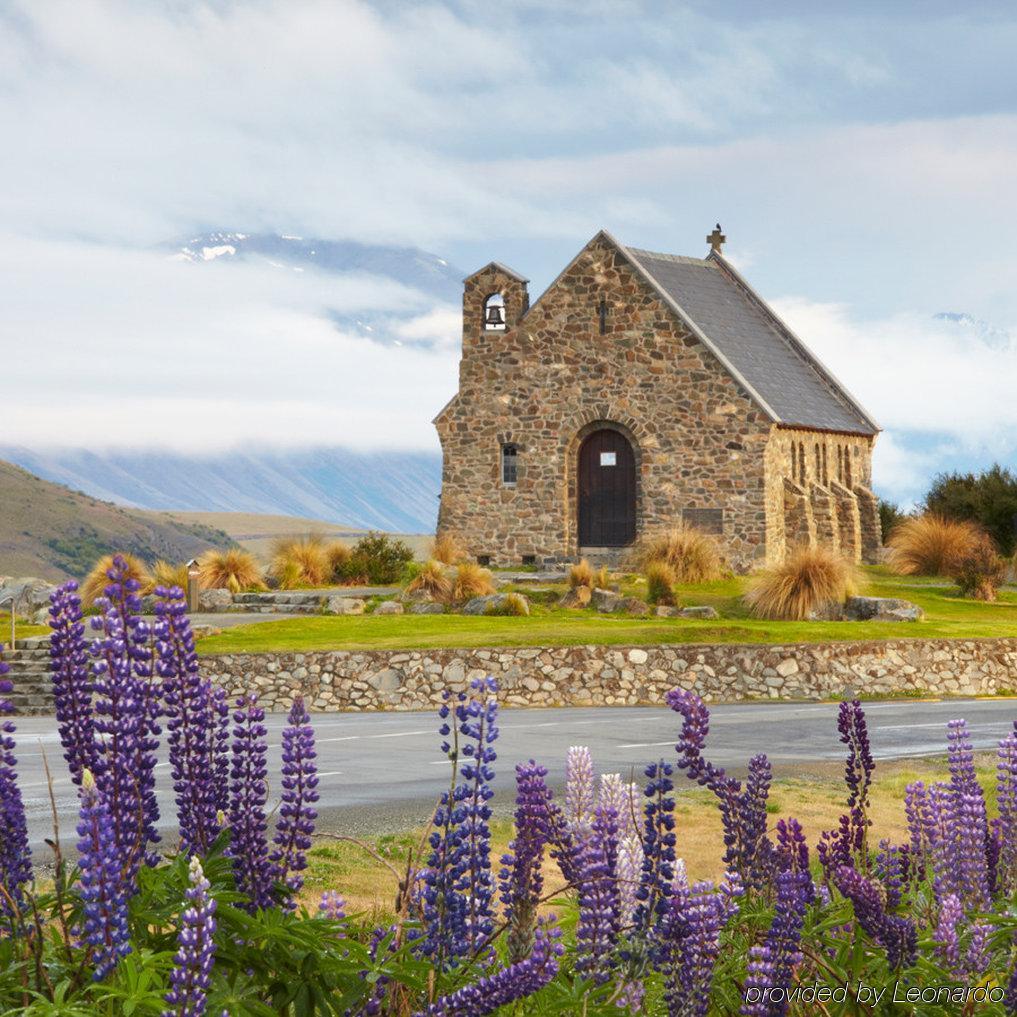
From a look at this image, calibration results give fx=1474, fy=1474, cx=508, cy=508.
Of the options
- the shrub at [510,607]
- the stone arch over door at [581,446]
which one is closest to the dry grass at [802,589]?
the shrub at [510,607]

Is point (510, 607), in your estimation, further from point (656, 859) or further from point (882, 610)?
point (656, 859)

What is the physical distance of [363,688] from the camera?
77.7 feet

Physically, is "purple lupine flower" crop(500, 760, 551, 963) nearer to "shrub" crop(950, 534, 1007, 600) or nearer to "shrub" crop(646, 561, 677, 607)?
"shrub" crop(646, 561, 677, 607)

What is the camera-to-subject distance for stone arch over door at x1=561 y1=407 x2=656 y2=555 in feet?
126

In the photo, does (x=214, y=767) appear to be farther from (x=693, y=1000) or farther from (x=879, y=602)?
(x=879, y=602)

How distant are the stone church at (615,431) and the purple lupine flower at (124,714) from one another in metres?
34.1

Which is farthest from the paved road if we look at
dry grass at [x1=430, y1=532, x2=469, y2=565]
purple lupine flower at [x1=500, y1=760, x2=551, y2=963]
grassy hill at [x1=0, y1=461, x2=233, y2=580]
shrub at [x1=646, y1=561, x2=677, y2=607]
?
grassy hill at [x1=0, y1=461, x2=233, y2=580]

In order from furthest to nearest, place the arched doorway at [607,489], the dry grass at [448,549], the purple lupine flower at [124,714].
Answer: the arched doorway at [607,489] < the dry grass at [448,549] < the purple lupine flower at [124,714]

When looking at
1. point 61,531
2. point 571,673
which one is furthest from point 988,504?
→ point 61,531

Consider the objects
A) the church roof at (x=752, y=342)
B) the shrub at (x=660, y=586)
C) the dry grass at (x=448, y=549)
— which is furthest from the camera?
the church roof at (x=752, y=342)

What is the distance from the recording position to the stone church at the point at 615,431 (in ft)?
123

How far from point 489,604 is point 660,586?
12.7ft

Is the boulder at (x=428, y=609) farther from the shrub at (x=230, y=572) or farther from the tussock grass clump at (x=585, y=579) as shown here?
the shrub at (x=230, y=572)

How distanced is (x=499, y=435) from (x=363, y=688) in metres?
17.0
